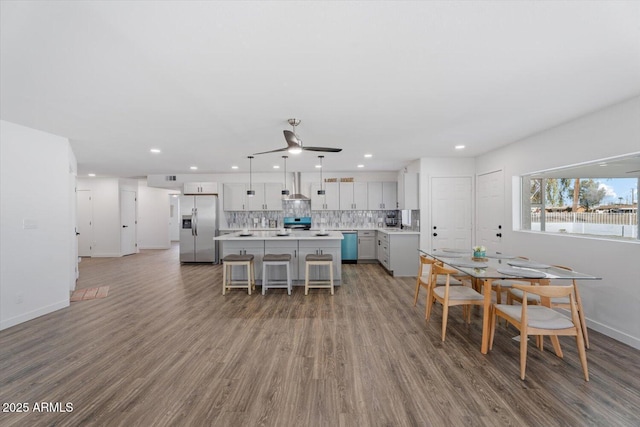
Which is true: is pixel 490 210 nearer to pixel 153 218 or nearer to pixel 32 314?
pixel 32 314

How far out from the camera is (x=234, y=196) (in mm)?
7816

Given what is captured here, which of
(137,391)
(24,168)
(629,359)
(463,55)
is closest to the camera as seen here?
(463,55)

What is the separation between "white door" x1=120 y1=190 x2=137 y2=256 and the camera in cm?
864

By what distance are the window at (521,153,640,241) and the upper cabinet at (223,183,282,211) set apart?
5.64 m

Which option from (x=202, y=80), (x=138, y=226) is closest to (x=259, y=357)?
(x=202, y=80)

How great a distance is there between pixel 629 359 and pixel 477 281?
1.50 m

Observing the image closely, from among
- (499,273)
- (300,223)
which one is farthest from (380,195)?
(499,273)

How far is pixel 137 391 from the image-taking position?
84.3 inches

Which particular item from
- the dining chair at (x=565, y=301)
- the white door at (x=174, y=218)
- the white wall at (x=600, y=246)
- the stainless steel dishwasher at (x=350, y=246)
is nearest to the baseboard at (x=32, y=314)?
the stainless steel dishwasher at (x=350, y=246)

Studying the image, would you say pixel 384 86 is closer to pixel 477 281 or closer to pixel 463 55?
pixel 463 55

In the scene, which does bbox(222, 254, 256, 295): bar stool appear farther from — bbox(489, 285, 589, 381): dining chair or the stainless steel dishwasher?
bbox(489, 285, 589, 381): dining chair

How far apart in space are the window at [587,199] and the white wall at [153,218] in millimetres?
10901

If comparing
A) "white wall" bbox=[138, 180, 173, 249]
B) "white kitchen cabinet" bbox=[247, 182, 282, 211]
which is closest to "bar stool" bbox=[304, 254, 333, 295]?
"white kitchen cabinet" bbox=[247, 182, 282, 211]

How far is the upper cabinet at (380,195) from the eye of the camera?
301 inches
